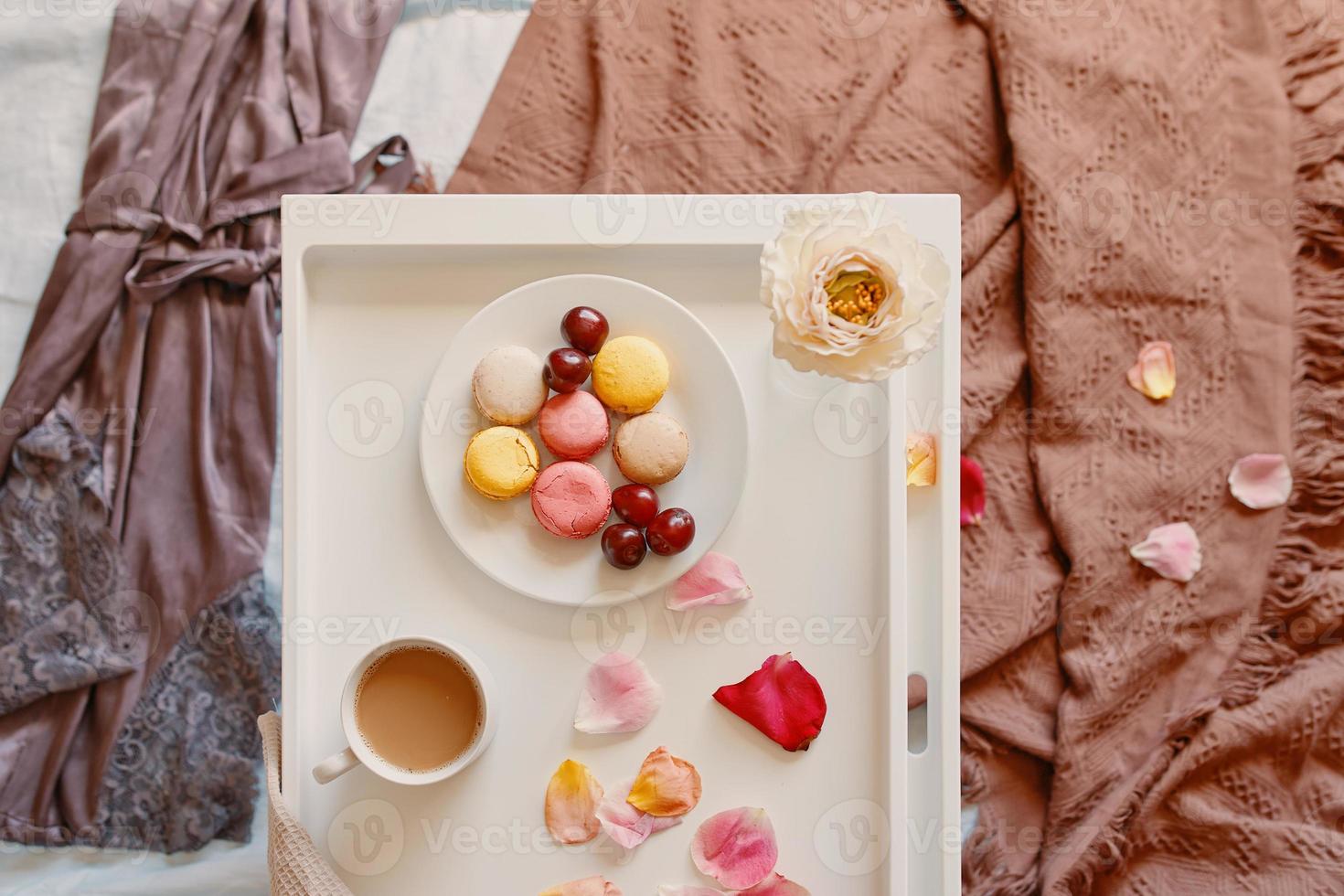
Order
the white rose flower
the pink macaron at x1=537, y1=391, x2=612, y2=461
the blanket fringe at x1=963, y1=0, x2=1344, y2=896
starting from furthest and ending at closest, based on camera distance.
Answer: the blanket fringe at x1=963, y1=0, x2=1344, y2=896
the pink macaron at x1=537, y1=391, x2=612, y2=461
the white rose flower

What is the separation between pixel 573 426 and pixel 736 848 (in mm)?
385

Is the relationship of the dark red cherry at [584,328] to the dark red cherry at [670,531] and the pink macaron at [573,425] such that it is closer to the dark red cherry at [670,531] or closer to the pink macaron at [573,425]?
the pink macaron at [573,425]

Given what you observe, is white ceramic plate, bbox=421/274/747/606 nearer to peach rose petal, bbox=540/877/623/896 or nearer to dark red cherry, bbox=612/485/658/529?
dark red cherry, bbox=612/485/658/529

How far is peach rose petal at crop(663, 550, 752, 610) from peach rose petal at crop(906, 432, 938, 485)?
0.57 feet

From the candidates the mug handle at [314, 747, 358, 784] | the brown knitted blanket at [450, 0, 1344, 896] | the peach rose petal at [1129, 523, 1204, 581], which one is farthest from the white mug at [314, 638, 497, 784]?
the peach rose petal at [1129, 523, 1204, 581]

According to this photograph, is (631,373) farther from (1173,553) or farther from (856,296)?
(1173,553)

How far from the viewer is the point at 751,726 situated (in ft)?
2.80

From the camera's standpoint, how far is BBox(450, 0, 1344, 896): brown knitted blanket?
3.78ft

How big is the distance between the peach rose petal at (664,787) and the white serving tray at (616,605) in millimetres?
15

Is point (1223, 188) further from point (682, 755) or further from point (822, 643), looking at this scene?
point (682, 755)

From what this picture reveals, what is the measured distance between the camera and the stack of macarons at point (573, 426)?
81 centimetres

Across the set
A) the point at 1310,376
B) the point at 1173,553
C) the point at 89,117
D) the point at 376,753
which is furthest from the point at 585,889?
the point at 89,117

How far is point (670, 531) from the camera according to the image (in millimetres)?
803

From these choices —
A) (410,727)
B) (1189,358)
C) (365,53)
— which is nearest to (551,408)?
(410,727)
